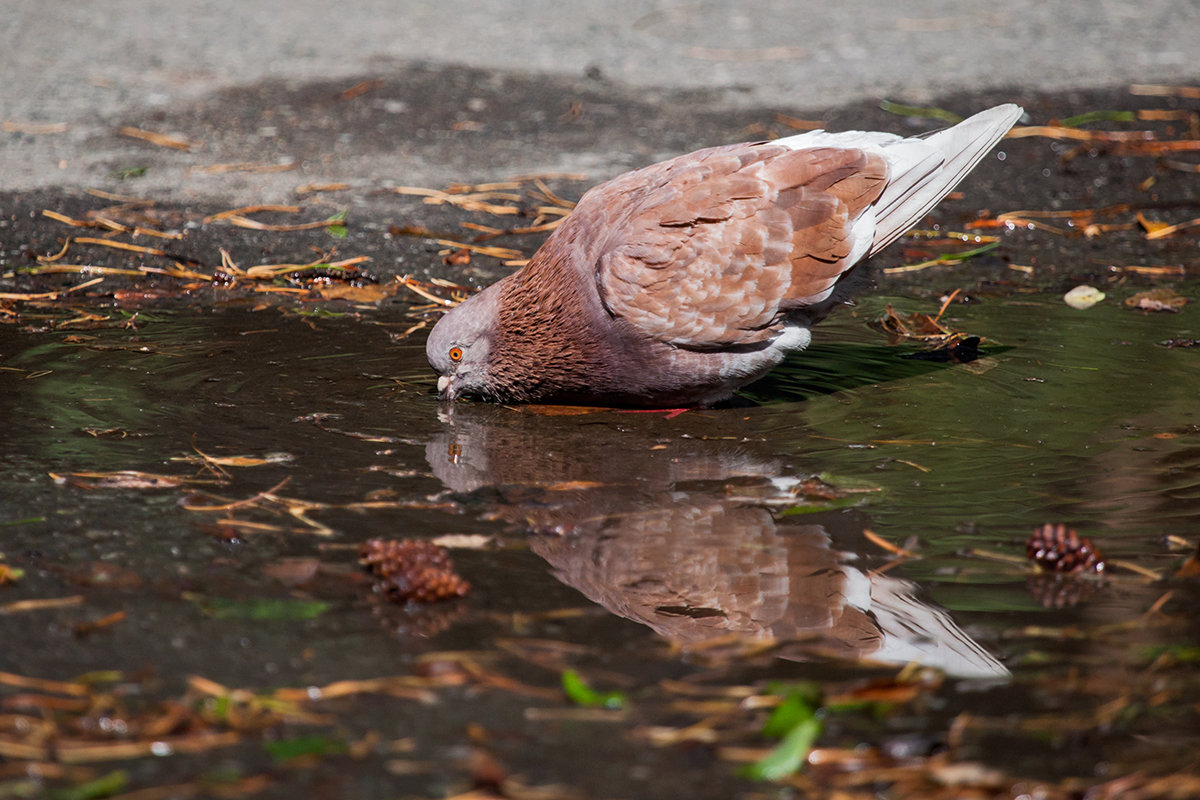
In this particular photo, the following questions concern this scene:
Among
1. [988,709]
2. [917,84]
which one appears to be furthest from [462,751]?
[917,84]

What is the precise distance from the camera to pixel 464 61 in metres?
8.55

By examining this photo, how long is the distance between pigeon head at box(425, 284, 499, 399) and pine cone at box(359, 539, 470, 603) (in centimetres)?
153

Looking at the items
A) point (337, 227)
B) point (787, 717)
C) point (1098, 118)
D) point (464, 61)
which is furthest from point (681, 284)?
point (464, 61)

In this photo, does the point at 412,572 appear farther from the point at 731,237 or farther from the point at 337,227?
the point at 337,227

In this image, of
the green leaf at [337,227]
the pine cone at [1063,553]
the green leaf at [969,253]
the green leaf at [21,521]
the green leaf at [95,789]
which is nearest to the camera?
the green leaf at [95,789]

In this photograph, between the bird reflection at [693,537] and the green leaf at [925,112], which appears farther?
the green leaf at [925,112]

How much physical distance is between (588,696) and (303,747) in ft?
1.83

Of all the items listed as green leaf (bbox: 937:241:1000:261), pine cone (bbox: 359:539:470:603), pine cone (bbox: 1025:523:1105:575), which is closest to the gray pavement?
green leaf (bbox: 937:241:1000:261)

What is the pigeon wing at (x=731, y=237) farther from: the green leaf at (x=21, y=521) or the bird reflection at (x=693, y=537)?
the green leaf at (x=21, y=521)

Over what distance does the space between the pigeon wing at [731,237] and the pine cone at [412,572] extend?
159 centimetres

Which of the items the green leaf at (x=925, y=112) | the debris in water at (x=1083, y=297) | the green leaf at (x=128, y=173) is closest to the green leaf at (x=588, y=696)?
the debris in water at (x=1083, y=297)

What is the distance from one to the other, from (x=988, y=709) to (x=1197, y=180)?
563 centimetres

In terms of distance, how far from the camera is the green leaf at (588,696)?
2377 mm

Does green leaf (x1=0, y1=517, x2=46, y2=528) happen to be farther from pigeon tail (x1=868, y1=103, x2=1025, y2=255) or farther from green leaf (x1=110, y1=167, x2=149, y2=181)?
green leaf (x1=110, y1=167, x2=149, y2=181)
